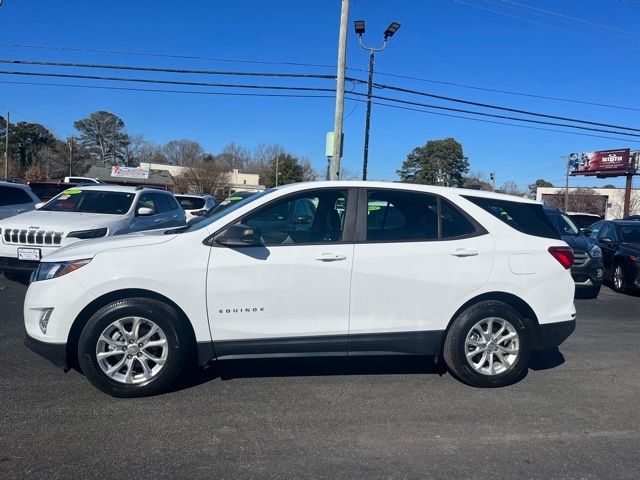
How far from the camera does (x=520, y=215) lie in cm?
Result: 476

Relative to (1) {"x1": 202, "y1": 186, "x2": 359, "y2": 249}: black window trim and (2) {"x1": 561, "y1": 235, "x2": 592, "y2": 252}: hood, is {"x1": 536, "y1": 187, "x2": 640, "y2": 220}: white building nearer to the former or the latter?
(2) {"x1": 561, "y1": 235, "x2": 592, "y2": 252}: hood

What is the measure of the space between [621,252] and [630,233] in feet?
3.31

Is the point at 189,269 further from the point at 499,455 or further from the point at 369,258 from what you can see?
the point at 499,455

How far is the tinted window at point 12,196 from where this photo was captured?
428 inches

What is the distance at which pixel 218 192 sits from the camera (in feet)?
195

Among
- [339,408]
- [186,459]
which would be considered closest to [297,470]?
[186,459]

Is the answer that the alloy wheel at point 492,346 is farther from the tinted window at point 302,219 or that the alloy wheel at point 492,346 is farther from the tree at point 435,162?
the tree at point 435,162

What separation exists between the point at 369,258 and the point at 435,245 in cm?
63

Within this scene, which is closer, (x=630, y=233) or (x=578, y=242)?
(x=578, y=242)

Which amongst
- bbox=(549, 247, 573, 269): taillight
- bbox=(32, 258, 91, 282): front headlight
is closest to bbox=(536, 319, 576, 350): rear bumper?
bbox=(549, 247, 573, 269): taillight

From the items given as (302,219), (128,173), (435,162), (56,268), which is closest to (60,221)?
(56,268)

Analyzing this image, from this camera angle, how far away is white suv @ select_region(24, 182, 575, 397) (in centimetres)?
409

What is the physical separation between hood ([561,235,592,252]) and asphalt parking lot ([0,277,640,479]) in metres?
4.28

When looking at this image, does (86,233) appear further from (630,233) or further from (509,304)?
(630,233)
